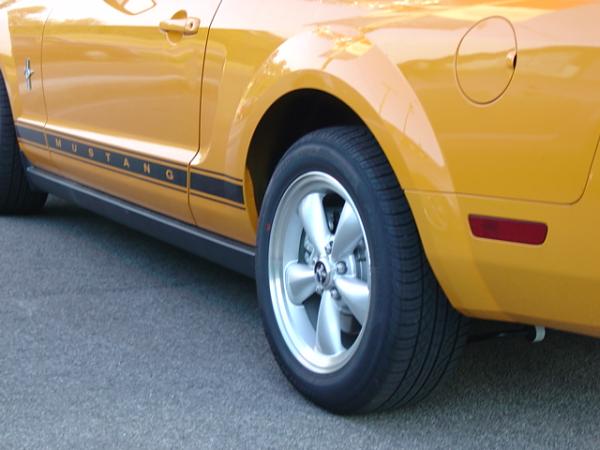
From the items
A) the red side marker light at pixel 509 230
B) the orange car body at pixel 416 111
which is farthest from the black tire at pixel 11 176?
the red side marker light at pixel 509 230

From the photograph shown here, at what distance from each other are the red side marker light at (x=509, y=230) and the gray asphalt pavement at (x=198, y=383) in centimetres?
64

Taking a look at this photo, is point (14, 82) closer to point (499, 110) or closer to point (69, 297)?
point (69, 297)

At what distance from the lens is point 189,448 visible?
256 centimetres

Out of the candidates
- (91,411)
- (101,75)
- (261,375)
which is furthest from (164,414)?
(101,75)

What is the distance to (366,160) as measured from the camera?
8.53ft

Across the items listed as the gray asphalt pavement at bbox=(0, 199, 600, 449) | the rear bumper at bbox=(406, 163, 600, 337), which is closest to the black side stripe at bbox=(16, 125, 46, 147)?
the gray asphalt pavement at bbox=(0, 199, 600, 449)

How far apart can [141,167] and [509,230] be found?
1776 mm

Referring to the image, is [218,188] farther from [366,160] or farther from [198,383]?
[366,160]

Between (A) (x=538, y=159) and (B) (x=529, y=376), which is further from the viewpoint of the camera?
(B) (x=529, y=376)

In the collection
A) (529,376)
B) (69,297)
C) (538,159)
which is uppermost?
(538,159)

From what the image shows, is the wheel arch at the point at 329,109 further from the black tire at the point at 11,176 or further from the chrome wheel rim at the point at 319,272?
A: the black tire at the point at 11,176

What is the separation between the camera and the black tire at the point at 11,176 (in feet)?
16.7

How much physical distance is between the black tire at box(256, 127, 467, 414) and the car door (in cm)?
77

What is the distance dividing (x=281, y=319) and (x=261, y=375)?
22 cm
